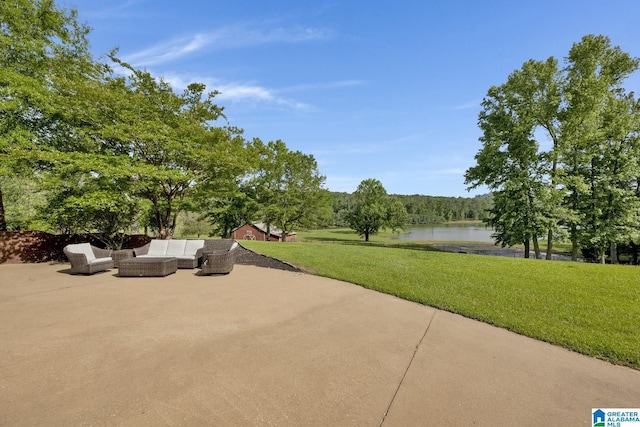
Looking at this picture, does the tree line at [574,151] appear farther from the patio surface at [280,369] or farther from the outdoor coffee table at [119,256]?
the outdoor coffee table at [119,256]

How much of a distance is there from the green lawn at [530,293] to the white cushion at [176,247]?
3.58 m

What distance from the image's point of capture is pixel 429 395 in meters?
2.37

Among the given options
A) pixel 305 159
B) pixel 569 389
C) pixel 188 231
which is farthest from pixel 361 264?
pixel 188 231

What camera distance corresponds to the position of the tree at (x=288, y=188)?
2086 cm

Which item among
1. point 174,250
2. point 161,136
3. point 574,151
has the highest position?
point 574,151

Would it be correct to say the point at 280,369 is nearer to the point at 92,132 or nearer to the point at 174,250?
the point at 174,250

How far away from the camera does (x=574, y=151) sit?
13.4 metres

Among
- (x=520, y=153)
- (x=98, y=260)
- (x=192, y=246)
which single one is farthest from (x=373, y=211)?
(x=98, y=260)

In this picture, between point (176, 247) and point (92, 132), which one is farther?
point (92, 132)

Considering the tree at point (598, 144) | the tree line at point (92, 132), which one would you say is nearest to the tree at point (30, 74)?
the tree line at point (92, 132)

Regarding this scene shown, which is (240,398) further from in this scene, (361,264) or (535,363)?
(361,264)

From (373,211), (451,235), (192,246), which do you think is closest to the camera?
(192,246)

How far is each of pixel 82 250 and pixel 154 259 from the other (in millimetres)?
2115

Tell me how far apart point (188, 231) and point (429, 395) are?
2755cm
